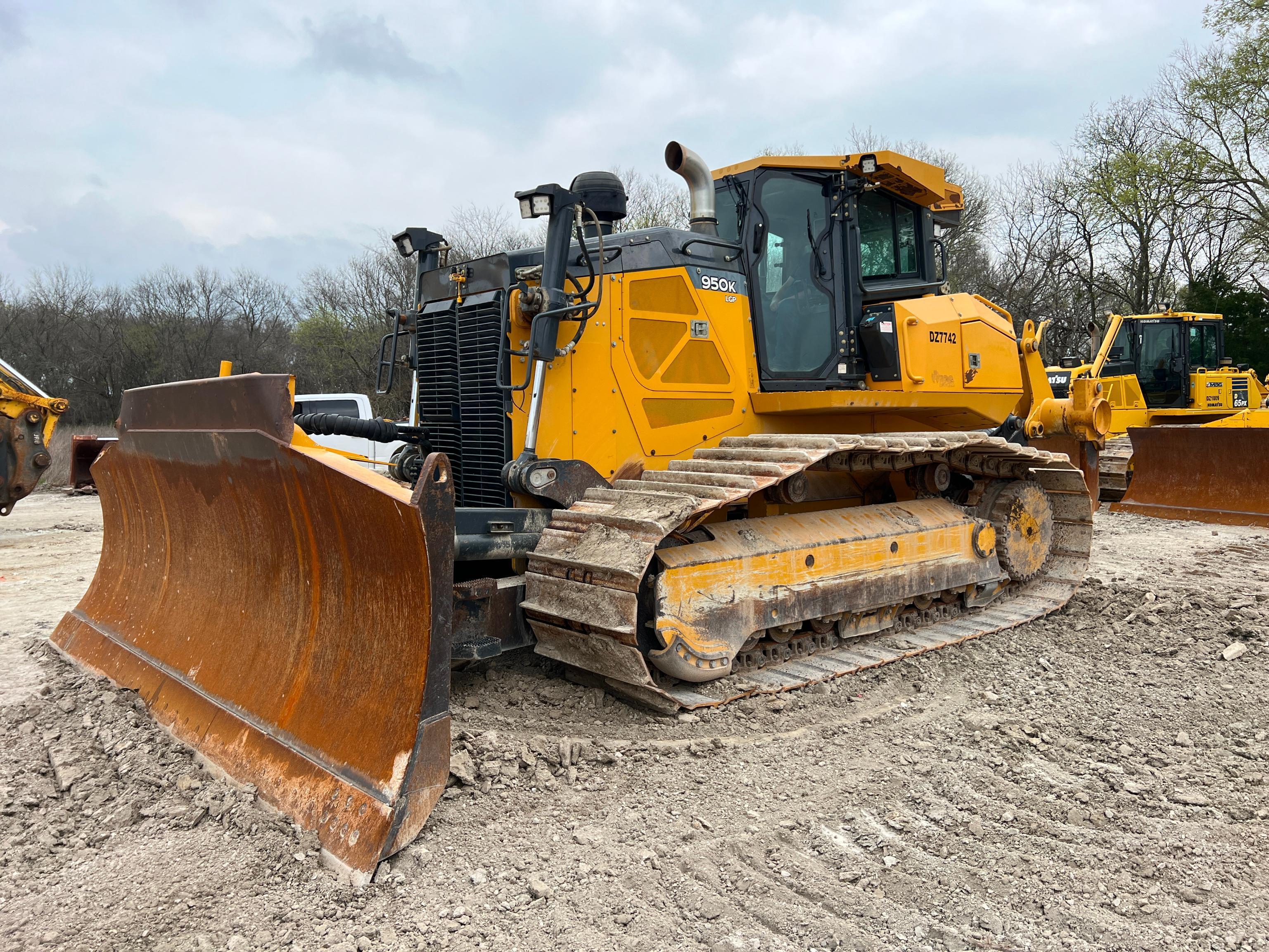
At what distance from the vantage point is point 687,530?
4195 millimetres

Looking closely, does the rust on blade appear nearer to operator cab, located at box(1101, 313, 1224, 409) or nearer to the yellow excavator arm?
the yellow excavator arm

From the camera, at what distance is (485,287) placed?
15.8 ft

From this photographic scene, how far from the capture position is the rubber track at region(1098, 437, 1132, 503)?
37.2ft

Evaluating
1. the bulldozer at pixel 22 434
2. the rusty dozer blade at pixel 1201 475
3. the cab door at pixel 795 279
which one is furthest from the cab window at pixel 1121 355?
the bulldozer at pixel 22 434

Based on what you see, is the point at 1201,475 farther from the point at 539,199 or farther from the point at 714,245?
the point at 539,199

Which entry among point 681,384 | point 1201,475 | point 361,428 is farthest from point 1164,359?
point 361,428

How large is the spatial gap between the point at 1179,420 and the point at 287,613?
15296 mm

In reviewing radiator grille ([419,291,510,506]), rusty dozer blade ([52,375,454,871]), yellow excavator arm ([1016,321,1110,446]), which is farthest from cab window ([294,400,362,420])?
yellow excavator arm ([1016,321,1110,446])

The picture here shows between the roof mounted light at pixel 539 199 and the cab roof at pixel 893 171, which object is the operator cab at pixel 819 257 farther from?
the roof mounted light at pixel 539 199

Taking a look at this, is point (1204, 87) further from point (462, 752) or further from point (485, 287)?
point (462, 752)

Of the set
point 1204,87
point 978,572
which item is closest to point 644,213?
point 1204,87

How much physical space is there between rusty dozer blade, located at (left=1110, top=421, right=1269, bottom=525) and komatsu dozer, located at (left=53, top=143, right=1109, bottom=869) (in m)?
4.81

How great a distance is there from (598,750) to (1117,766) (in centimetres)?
205

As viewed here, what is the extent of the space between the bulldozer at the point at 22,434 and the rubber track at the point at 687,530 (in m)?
8.98
